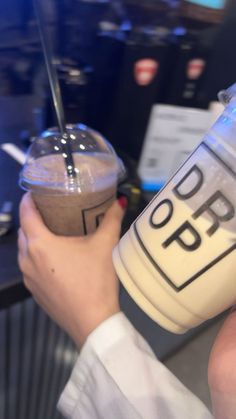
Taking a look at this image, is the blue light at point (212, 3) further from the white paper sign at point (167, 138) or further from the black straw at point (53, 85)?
the black straw at point (53, 85)

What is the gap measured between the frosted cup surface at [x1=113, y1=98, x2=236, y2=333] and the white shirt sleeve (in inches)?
6.2

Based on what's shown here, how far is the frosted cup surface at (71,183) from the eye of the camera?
57cm

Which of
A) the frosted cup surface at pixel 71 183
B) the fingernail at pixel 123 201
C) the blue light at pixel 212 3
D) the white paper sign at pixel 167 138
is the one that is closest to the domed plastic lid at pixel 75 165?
the frosted cup surface at pixel 71 183

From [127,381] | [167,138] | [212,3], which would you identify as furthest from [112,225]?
[212,3]

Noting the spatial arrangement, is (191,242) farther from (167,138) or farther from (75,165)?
(167,138)

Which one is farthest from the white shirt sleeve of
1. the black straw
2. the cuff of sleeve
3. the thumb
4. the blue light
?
the blue light

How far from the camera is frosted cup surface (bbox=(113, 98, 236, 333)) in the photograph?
348mm

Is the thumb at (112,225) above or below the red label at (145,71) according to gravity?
below

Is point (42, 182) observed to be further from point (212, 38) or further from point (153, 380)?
point (212, 38)

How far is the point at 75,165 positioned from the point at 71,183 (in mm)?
40

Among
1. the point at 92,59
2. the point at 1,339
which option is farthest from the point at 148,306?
the point at 92,59

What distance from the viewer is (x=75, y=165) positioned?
594mm

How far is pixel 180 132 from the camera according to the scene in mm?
911

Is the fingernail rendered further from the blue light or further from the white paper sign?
the blue light
